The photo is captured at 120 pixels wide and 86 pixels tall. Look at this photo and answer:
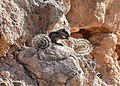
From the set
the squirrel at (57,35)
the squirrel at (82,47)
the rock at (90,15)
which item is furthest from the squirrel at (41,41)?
the rock at (90,15)

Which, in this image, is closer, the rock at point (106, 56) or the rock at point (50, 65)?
the rock at point (50, 65)

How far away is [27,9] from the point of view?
3287 mm

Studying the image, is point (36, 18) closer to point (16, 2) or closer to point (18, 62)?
point (16, 2)

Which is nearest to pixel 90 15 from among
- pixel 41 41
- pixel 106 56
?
pixel 106 56

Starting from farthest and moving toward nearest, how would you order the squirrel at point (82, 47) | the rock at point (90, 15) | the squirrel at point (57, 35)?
1. the rock at point (90, 15)
2. the squirrel at point (82, 47)
3. the squirrel at point (57, 35)

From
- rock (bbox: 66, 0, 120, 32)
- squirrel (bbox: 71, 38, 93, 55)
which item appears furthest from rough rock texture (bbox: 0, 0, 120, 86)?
rock (bbox: 66, 0, 120, 32)

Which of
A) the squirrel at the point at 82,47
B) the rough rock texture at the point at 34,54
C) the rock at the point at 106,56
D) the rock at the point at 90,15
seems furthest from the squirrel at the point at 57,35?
the rock at the point at 106,56

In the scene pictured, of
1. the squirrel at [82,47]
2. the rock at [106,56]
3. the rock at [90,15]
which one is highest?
the rock at [90,15]

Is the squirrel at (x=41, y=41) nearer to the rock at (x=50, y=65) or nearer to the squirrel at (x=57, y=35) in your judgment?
the rock at (x=50, y=65)

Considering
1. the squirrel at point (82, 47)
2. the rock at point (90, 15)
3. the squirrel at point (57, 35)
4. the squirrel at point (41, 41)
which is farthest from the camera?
the rock at point (90, 15)

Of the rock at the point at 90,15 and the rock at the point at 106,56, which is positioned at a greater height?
the rock at the point at 90,15

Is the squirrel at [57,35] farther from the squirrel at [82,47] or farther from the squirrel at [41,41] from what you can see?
the squirrel at [82,47]

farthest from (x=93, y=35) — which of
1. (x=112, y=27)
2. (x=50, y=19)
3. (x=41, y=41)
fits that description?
(x=41, y=41)

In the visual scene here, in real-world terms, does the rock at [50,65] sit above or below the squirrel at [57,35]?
below
